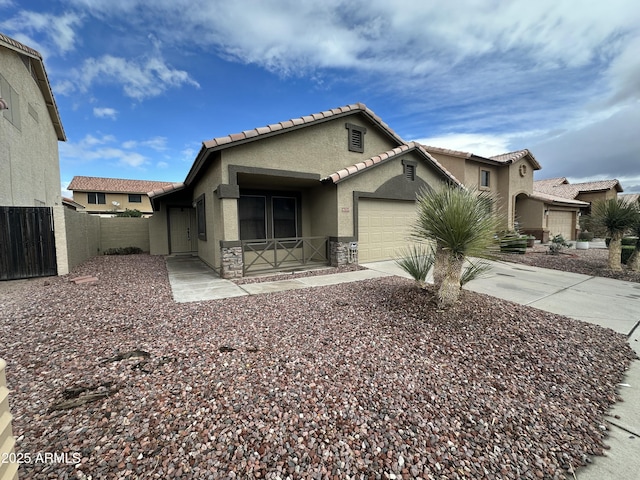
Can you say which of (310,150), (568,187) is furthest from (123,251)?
(568,187)

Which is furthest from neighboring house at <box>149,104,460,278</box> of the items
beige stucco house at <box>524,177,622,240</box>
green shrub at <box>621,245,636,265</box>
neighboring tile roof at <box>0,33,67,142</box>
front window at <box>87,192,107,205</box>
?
front window at <box>87,192,107,205</box>

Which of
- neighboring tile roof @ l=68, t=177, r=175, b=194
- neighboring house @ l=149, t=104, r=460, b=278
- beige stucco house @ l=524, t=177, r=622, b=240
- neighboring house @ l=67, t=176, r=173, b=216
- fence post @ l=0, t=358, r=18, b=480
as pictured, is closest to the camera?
fence post @ l=0, t=358, r=18, b=480

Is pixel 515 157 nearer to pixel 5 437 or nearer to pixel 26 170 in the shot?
pixel 5 437

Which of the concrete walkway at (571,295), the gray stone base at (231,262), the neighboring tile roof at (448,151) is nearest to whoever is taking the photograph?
the concrete walkway at (571,295)

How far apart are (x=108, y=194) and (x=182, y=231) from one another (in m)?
25.9

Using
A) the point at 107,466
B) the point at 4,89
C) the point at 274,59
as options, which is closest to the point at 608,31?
the point at 274,59

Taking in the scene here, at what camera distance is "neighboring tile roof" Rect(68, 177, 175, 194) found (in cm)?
3159

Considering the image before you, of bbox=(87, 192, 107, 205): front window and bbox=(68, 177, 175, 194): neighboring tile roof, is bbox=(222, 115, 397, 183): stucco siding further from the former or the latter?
bbox=(87, 192, 107, 205): front window

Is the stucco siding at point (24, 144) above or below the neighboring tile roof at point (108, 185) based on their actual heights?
below

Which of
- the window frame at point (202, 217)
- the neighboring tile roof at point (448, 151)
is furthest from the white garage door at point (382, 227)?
the neighboring tile roof at point (448, 151)

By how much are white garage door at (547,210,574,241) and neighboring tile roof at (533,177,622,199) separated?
3.51 meters

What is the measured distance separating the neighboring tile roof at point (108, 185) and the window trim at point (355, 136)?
3069 cm

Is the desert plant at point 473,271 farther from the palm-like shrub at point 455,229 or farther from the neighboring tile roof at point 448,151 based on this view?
the neighboring tile roof at point 448,151

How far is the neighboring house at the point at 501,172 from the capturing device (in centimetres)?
1733
